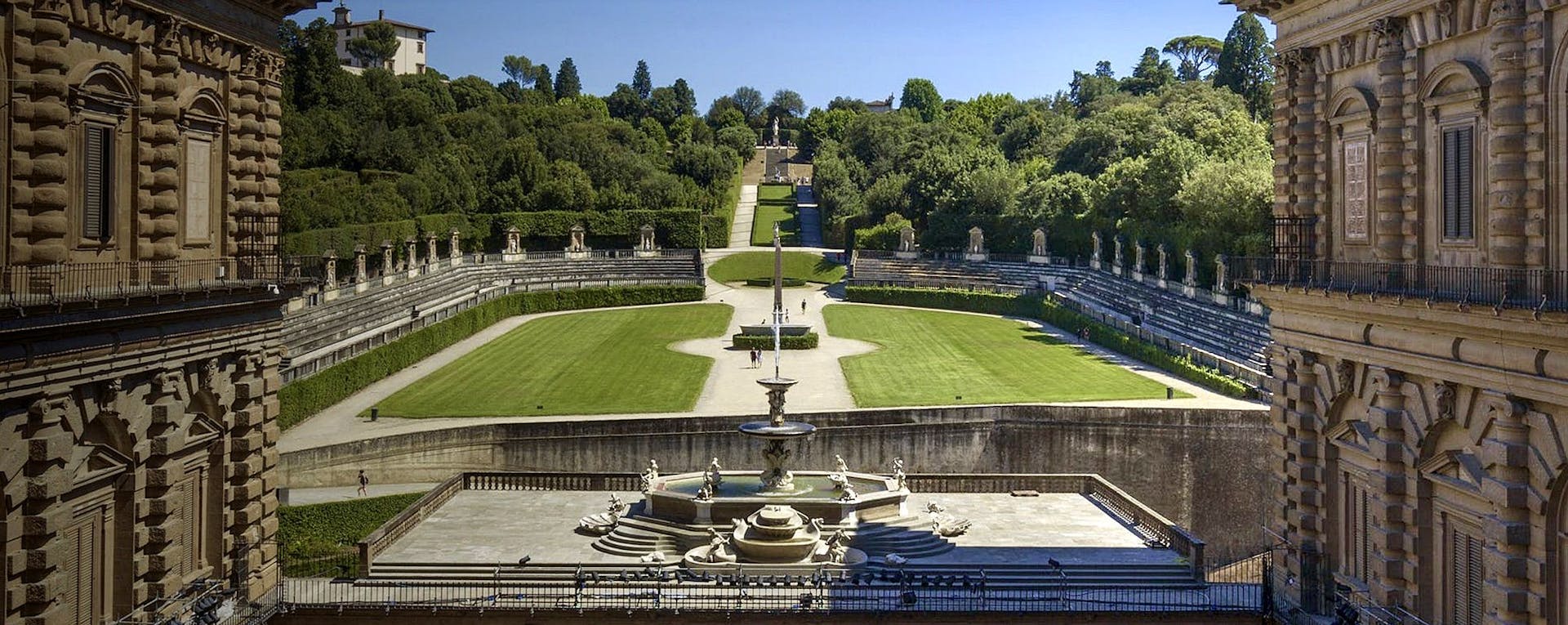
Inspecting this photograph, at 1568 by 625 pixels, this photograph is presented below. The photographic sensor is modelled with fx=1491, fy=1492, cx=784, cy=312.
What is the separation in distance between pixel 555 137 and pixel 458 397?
7276 cm

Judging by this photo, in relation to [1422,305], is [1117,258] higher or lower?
higher

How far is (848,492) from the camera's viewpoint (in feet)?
121

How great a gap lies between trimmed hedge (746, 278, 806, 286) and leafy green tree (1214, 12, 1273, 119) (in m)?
50.5

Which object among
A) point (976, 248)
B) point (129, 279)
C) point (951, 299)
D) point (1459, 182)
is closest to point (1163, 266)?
point (951, 299)

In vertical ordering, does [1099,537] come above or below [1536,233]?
below

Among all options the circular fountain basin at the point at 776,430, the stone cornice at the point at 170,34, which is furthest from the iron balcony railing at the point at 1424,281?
the stone cornice at the point at 170,34

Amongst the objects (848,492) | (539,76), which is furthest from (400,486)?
(539,76)

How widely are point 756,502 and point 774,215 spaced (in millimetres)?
113716

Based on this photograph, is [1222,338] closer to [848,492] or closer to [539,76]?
[848,492]

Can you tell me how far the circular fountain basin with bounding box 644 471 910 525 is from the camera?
3606 centimetres

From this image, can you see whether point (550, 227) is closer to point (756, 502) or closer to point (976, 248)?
point (976, 248)

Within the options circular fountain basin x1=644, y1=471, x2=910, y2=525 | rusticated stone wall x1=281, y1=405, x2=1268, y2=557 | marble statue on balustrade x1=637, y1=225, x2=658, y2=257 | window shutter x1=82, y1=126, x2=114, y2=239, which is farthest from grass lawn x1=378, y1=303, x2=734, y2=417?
window shutter x1=82, y1=126, x2=114, y2=239

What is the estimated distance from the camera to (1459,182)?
2078cm

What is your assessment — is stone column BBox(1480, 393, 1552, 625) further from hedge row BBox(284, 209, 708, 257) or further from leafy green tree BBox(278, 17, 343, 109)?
leafy green tree BBox(278, 17, 343, 109)
